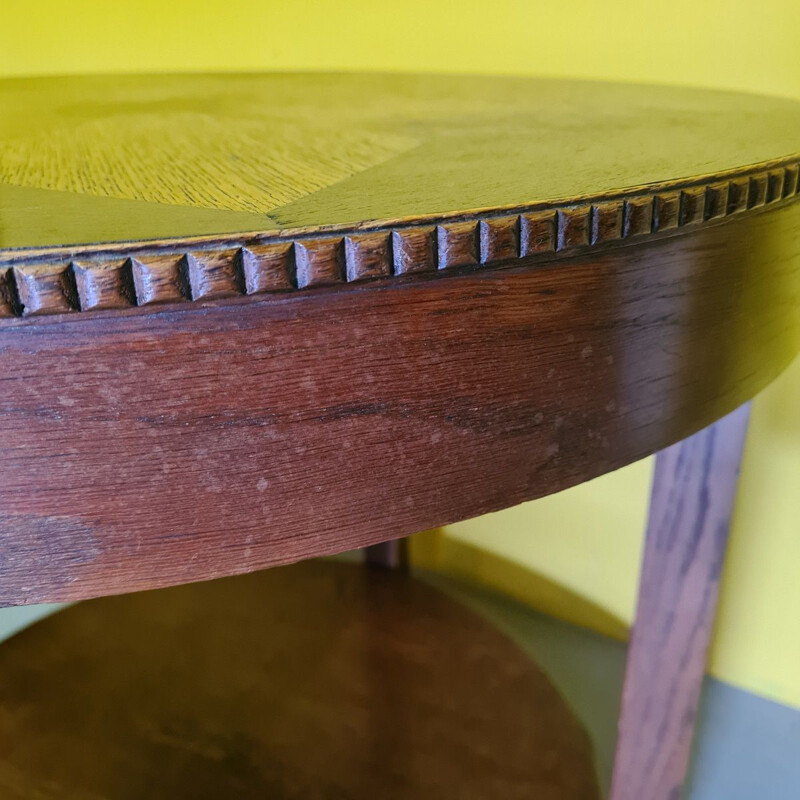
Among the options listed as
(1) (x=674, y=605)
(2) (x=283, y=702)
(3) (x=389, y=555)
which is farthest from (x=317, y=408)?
(3) (x=389, y=555)

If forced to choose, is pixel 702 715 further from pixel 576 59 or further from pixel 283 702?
pixel 576 59

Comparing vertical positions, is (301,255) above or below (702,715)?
above

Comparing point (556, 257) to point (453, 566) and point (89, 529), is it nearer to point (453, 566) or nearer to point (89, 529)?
point (89, 529)

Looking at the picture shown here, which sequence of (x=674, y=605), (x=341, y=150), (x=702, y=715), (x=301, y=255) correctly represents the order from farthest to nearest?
(x=702, y=715) → (x=674, y=605) → (x=341, y=150) → (x=301, y=255)

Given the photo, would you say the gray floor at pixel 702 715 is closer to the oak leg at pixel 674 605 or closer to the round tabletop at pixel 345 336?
the oak leg at pixel 674 605

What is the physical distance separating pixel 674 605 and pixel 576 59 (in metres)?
0.48

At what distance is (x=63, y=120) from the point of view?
500 mm

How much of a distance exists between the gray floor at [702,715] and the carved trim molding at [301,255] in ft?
1.92

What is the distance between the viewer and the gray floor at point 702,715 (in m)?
0.77

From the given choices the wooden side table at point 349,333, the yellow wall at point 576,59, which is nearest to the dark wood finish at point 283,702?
the yellow wall at point 576,59

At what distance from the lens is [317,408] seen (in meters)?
0.24

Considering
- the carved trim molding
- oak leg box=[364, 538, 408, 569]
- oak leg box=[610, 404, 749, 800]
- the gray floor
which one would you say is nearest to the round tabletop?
the carved trim molding

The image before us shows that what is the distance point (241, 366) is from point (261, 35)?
0.81 meters

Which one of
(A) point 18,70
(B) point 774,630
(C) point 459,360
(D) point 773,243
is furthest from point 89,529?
(A) point 18,70
